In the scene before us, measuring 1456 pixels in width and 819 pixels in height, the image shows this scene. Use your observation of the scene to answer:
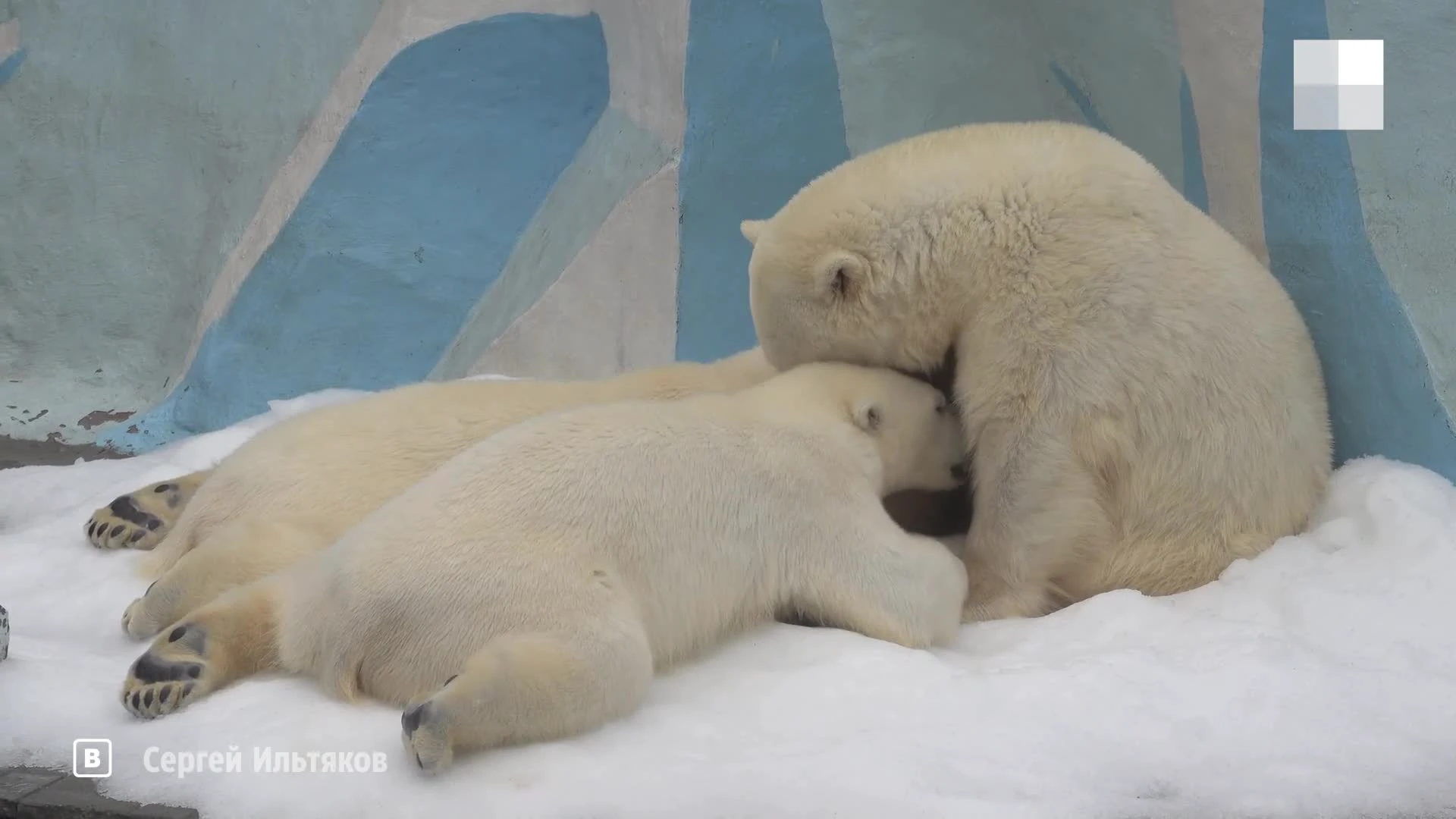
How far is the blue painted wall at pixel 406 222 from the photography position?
4922 mm

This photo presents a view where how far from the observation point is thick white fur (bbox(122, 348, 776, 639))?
7.84 ft

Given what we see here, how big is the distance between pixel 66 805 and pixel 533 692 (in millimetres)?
630

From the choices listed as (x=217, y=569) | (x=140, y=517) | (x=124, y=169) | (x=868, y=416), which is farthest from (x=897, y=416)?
(x=124, y=169)

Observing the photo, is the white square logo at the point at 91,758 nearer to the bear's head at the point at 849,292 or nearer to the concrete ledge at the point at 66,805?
the concrete ledge at the point at 66,805

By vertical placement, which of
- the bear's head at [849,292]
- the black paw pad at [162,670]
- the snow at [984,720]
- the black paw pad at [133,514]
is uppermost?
the bear's head at [849,292]

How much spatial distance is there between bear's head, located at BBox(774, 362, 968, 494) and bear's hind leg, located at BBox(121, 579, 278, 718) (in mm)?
1080

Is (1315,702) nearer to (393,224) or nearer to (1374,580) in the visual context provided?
(1374,580)

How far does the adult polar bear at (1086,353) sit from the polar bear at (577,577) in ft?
0.88

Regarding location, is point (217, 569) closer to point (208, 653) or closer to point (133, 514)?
point (208, 653)

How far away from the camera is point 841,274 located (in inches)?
109

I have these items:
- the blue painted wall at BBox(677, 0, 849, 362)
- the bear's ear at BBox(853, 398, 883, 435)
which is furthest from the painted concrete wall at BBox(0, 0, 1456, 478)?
the bear's ear at BBox(853, 398, 883, 435)

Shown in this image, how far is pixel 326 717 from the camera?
1.93 metres

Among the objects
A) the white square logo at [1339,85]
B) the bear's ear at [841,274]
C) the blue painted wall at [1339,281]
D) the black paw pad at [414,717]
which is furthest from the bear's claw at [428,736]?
the white square logo at [1339,85]

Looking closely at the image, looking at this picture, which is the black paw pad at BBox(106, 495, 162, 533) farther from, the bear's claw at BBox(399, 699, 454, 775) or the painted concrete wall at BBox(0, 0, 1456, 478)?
the painted concrete wall at BBox(0, 0, 1456, 478)
